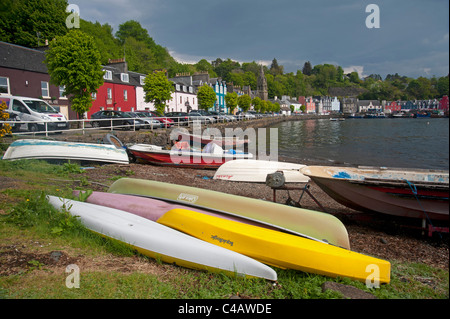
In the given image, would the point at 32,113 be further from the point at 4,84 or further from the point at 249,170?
the point at 249,170

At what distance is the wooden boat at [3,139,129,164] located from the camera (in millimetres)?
9461

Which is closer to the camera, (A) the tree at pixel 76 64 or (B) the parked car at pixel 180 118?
(A) the tree at pixel 76 64

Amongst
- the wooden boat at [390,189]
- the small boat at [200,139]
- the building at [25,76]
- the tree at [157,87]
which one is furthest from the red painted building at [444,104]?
the tree at [157,87]

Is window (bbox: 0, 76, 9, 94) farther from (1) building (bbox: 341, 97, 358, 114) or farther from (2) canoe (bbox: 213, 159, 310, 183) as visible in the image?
(1) building (bbox: 341, 97, 358, 114)

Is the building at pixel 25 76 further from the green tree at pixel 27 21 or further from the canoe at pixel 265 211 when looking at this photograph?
the canoe at pixel 265 211

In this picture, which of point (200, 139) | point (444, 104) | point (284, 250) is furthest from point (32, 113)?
point (444, 104)

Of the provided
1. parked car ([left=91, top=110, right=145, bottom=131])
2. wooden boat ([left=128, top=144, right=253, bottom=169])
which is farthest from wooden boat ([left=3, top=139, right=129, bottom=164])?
parked car ([left=91, top=110, right=145, bottom=131])

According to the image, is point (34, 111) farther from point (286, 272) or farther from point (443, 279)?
point (443, 279)

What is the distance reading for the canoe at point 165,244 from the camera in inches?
145

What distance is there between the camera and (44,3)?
3762 centimetres

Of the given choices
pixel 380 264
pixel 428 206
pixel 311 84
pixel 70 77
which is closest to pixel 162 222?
pixel 380 264

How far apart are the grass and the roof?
23.4m

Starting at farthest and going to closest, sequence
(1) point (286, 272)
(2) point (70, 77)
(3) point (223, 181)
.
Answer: (2) point (70, 77), (3) point (223, 181), (1) point (286, 272)
